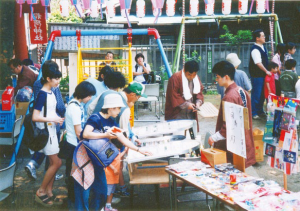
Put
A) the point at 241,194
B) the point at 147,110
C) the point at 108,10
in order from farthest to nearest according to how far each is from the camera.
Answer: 1. the point at 147,110
2. the point at 108,10
3. the point at 241,194

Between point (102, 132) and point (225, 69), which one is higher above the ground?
point (225, 69)

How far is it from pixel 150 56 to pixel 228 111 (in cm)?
1013

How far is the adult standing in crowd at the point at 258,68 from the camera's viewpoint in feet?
29.7

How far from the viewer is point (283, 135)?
4.03m

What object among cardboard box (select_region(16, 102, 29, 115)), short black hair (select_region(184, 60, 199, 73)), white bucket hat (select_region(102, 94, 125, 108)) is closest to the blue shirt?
white bucket hat (select_region(102, 94, 125, 108))

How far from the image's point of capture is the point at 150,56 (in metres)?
14.0

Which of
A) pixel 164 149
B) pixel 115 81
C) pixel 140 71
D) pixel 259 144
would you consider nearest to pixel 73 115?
pixel 115 81

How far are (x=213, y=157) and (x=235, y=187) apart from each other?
2.00 feet

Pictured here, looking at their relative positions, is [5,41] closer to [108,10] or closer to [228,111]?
[108,10]

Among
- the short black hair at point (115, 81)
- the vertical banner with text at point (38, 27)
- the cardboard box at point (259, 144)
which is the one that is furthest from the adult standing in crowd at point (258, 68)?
the vertical banner with text at point (38, 27)

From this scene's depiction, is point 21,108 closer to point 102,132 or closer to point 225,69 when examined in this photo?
point 102,132

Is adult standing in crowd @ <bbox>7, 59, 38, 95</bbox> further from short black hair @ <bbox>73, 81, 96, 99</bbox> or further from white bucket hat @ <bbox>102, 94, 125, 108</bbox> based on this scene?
white bucket hat @ <bbox>102, 94, 125, 108</bbox>

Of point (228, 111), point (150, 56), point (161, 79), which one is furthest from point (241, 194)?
point (150, 56)

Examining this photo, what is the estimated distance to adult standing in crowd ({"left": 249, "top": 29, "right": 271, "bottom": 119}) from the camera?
9062mm
